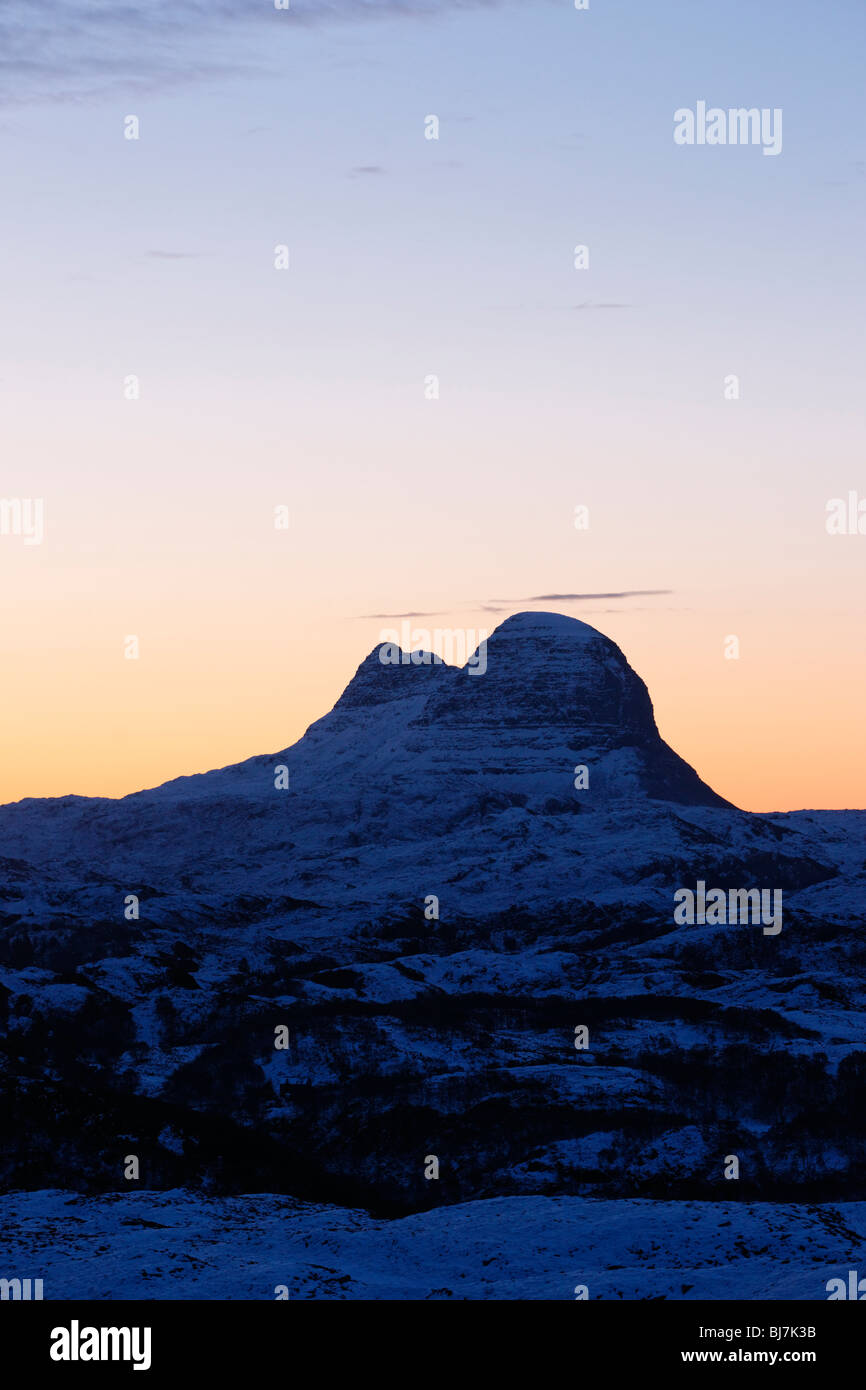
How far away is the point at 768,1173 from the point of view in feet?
586

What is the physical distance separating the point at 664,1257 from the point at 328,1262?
18.6 metres
